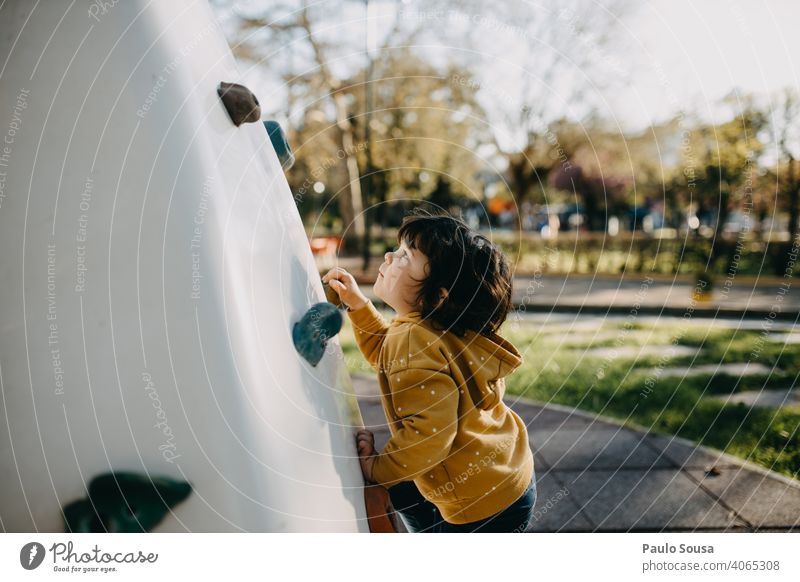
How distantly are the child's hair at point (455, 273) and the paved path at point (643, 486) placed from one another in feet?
3.46

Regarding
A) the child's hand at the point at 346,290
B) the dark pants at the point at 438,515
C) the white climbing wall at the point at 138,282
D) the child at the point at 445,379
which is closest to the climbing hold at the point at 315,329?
the white climbing wall at the point at 138,282

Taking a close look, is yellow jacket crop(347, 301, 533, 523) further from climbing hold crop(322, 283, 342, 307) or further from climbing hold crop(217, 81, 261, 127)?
climbing hold crop(217, 81, 261, 127)

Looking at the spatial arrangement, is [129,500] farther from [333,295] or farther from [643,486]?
[643,486]

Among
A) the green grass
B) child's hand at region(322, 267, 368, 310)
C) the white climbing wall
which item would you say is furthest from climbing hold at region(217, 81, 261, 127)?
the green grass

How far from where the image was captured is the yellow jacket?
105 cm

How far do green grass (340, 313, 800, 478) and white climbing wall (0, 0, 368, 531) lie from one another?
2.06 metres

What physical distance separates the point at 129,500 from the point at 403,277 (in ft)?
1.95

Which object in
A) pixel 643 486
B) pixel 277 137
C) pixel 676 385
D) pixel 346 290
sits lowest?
pixel 676 385

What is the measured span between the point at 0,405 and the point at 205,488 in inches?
13.9

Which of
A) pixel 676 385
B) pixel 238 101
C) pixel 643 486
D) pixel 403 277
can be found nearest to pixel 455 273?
pixel 403 277

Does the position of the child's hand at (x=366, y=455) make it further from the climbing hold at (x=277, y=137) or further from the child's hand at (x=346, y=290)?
the climbing hold at (x=277, y=137)

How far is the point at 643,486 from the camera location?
222cm
